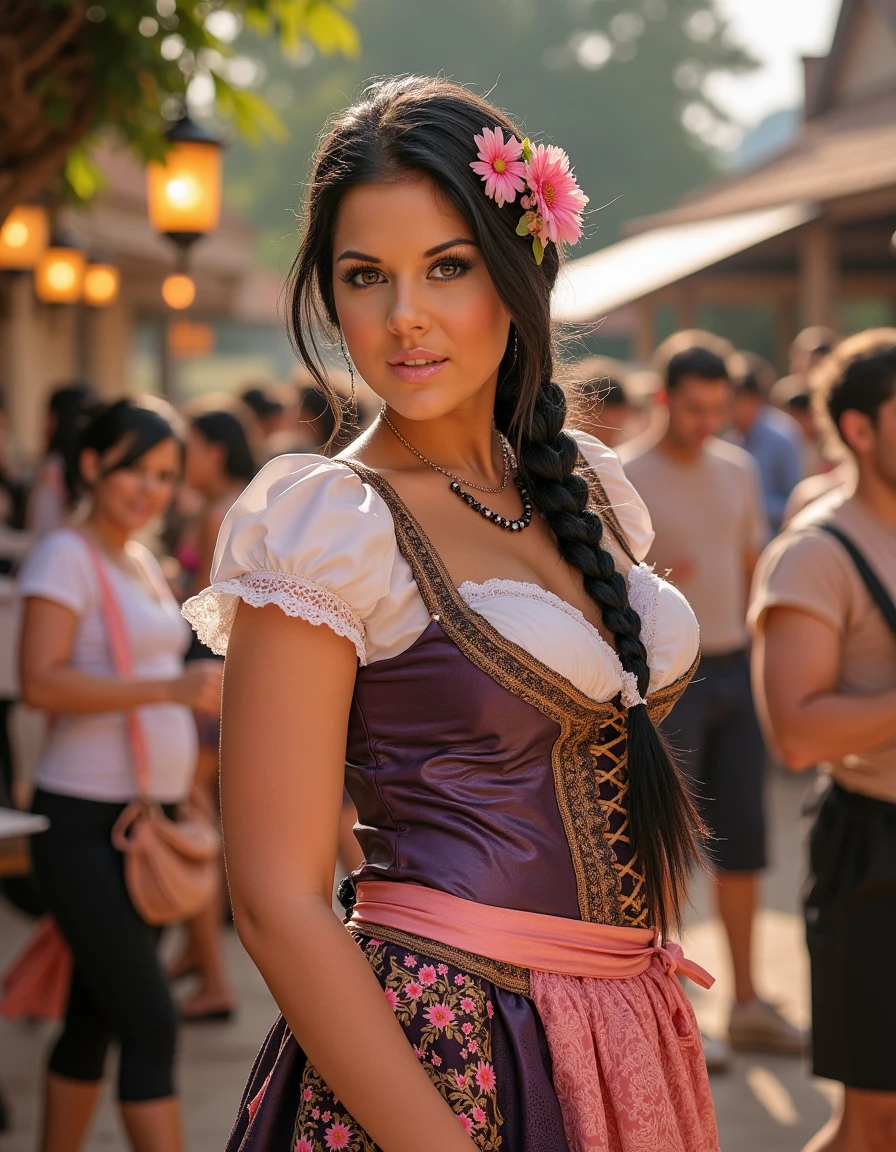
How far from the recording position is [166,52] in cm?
470

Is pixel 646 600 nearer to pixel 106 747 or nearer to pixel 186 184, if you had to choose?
pixel 106 747

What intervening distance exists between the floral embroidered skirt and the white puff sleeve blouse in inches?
14.6

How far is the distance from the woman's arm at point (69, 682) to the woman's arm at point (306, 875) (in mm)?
1970

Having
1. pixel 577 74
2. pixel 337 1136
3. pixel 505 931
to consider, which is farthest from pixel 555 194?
pixel 577 74

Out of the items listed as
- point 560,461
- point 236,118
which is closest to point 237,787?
point 560,461

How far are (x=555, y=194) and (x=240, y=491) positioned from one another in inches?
134

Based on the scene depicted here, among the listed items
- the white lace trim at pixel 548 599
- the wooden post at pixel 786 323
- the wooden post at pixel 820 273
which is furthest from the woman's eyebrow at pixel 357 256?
the wooden post at pixel 786 323

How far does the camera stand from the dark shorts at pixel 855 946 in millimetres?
3281

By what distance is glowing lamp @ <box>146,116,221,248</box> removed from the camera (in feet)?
18.7

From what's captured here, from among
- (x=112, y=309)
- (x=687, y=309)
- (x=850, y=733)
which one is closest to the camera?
(x=850, y=733)

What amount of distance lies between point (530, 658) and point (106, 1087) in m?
3.48

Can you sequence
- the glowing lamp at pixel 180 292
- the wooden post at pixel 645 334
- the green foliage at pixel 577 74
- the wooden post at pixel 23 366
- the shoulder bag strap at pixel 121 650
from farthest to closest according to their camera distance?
the green foliage at pixel 577 74
the wooden post at pixel 645 334
the wooden post at pixel 23 366
the glowing lamp at pixel 180 292
the shoulder bag strap at pixel 121 650

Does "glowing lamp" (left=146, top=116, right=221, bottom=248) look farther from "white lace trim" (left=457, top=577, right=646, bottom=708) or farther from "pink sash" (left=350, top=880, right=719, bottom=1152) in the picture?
"pink sash" (left=350, top=880, right=719, bottom=1152)

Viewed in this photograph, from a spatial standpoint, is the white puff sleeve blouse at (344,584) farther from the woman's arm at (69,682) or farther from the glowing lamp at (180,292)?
the glowing lamp at (180,292)
